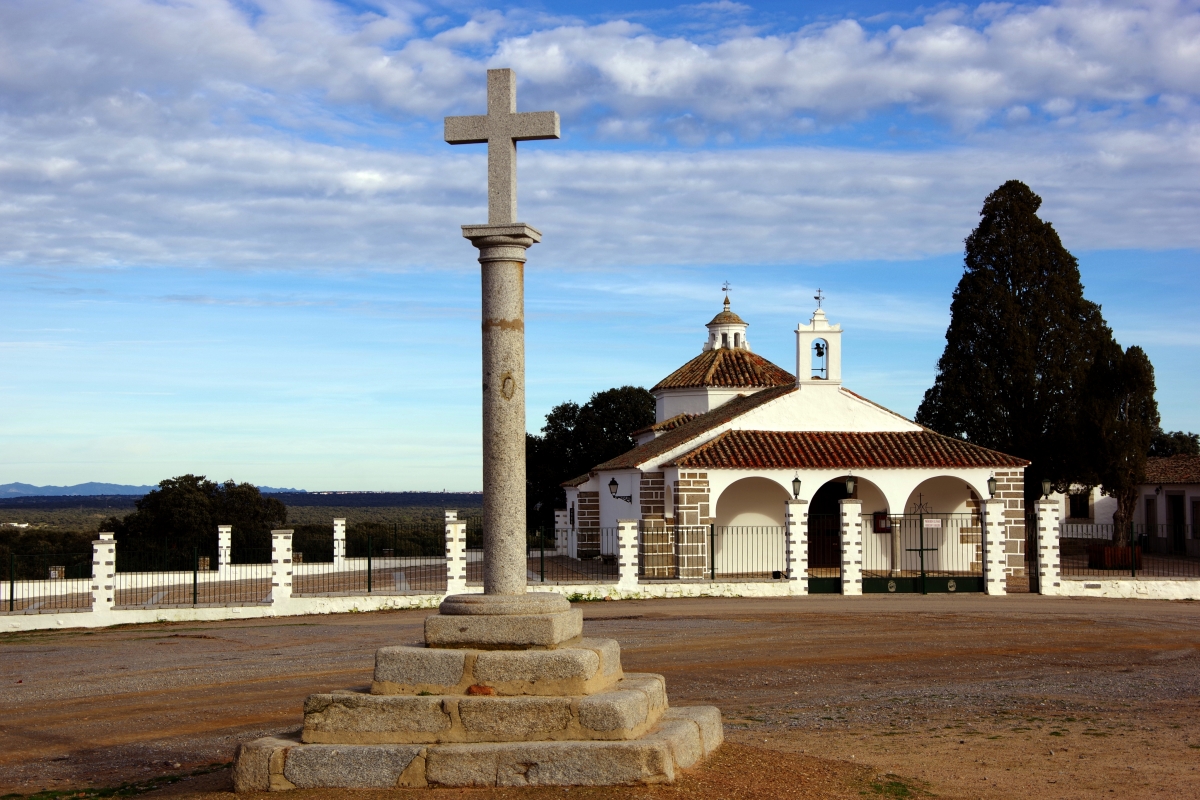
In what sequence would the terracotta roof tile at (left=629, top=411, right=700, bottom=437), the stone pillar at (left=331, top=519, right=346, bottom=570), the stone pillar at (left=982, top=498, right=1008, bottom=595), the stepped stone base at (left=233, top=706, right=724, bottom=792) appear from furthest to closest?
1. the terracotta roof tile at (left=629, top=411, right=700, bottom=437)
2. the stone pillar at (left=331, top=519, right=346, bottom=570)
3. the stone pillar at (left=982, top=498, right=1008, bottom=595)
4. the stepped stone base at (left=233, top=706, right=724, bottom=792)

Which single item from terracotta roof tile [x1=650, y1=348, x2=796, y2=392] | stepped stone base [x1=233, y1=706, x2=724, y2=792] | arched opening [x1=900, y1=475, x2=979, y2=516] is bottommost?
stepped stone base [x1=233, y1=706, x2=724, y2=792]

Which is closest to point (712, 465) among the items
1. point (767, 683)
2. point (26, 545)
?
point (767, 683)

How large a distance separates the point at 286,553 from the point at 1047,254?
2576 centimetres

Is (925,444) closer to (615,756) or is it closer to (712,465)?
(712,465)

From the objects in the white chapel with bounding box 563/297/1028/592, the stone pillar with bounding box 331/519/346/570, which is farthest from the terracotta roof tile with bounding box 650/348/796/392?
the stone pillar with bounding box 331/519/346/570

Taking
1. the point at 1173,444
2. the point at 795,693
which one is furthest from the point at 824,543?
the point at 1173,444

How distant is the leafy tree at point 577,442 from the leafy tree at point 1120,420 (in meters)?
21.0

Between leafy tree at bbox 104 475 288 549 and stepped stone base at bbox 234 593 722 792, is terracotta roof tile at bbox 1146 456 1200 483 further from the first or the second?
stepped stone base at bbox 234 593 722 792

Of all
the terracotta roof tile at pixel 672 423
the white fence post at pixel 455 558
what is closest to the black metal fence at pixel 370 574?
the white fence post at pixel 455 558

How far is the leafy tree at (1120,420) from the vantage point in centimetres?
3247

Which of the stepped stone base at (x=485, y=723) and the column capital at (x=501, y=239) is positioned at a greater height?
the column capital at (x=501, y=239)

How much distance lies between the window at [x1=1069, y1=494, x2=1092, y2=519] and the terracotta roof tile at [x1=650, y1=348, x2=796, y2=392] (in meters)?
13.2

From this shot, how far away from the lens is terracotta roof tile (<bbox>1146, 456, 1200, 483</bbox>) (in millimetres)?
36188

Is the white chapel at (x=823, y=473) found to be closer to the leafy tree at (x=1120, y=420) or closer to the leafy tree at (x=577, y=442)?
the leafy tree at (x=1120, y=420)
